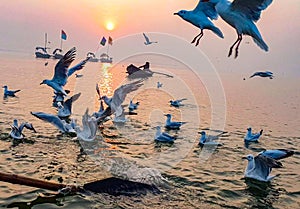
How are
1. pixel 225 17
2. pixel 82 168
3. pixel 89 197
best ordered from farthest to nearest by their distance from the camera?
pixel 82 168 < pixel 89 197 < pixel 225 17

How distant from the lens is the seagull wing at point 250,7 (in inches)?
180

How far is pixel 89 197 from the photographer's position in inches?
443

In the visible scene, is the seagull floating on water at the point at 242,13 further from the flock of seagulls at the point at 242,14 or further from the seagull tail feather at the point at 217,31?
the seagull tail feather at the point at 217,31

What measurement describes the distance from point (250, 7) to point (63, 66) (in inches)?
592

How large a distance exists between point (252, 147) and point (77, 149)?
9887mm

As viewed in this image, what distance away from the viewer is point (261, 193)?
1291 centimetres

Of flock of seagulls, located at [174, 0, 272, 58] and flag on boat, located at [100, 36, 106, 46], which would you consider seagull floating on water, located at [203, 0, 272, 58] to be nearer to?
flock of seagulls, located at [174, 0, 272, 58]

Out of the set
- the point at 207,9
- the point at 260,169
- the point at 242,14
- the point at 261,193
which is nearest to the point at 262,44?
the point at 242,14

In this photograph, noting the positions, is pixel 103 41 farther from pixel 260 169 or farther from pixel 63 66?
pixel 260 169

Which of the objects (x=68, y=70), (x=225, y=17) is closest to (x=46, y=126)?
(x=68, y=70)

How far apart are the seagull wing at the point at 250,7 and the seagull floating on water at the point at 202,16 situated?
0.48 metres

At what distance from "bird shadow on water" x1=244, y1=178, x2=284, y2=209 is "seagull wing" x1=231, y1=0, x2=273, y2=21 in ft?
28.6

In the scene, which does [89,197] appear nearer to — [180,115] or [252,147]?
[252,147]

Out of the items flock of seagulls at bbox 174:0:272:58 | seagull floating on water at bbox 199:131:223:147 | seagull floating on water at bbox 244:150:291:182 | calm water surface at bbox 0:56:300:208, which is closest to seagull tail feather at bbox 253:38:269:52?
flock of seagulls at bbox 174:0:272:58
